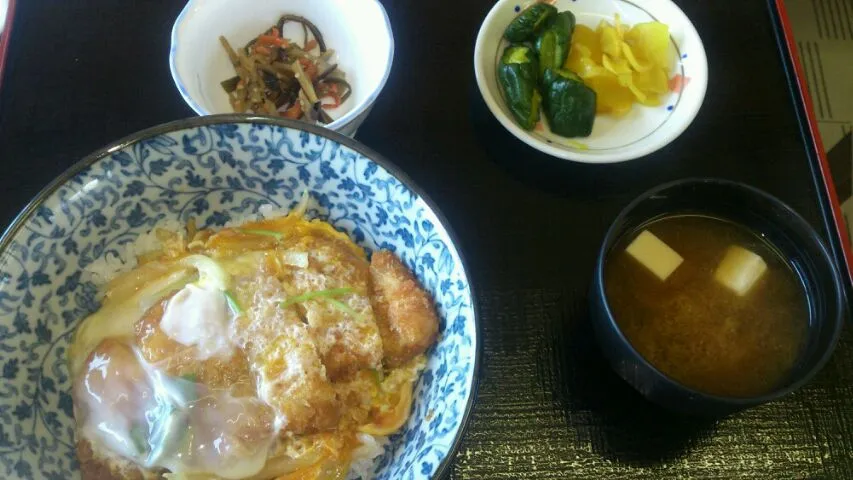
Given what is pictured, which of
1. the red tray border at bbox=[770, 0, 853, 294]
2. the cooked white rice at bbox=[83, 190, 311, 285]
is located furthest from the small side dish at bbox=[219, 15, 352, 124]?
the red tray border at bbox=[770, 0, 853, 294]

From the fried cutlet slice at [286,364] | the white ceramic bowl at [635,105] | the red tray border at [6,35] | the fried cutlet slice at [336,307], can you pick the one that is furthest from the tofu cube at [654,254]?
the red tray border at [6,35]

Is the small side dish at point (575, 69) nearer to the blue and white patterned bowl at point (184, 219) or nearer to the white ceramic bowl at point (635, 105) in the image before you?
the white ceramic bowl at point (635, 105)

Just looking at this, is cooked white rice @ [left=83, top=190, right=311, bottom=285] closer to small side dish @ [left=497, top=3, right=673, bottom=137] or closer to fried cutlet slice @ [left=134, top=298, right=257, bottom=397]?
fried cutlet slice @ [left=134, top=298, right=257, bottom=397]

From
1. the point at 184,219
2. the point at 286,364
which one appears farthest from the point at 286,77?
the point at 286,364

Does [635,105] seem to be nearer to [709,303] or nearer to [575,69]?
[575,69]

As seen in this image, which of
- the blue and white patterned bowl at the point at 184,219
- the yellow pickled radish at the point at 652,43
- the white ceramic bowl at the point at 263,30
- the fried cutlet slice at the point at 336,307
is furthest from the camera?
the yellow pickled radish at the point at 652,43

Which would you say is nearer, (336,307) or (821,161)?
(336,307)

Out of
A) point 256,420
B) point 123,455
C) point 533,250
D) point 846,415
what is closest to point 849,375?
point 846,415
